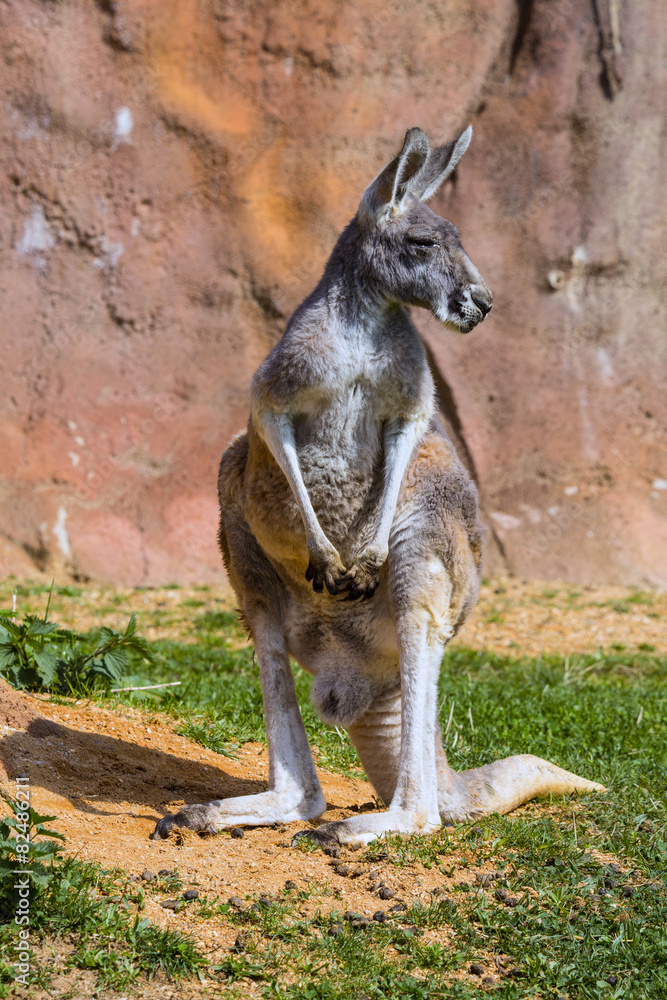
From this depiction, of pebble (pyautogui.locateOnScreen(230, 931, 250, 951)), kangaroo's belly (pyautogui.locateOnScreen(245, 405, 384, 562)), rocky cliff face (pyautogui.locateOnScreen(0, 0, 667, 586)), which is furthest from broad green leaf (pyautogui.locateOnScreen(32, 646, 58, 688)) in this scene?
rocky cliff face (pyautogui.locateOnScreen(0, 0, 667, 586))

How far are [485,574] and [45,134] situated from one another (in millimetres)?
6191

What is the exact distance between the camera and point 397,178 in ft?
11.4

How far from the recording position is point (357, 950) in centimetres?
258

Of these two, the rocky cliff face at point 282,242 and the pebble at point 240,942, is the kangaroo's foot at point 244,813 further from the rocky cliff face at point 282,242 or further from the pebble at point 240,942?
the rocky cliff face at point 282,242

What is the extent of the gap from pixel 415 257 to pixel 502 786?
80.4 inches

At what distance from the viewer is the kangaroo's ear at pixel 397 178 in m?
3.46

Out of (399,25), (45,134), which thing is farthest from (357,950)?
(399,25)

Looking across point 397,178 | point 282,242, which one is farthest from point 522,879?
point 282,242

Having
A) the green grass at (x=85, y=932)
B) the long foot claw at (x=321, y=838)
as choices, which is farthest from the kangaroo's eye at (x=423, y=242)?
the green grass at (x=85, y=932)

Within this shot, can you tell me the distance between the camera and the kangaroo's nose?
11.5 feet

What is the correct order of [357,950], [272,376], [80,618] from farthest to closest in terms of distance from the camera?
[80,618]
[272,376]
[357,950]

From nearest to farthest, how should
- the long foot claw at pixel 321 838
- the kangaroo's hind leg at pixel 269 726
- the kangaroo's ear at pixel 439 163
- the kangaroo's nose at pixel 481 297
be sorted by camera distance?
the long foot claw at pixel 321 838 < the kangaroo's hind leg at pixel 269 726 < the kangaroo's nose at pixel 481 297 < the kangaroo's ear at pixel 439 163

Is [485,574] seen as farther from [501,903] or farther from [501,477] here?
[501,903]

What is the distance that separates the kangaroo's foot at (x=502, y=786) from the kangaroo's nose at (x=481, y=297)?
1.70 metres
